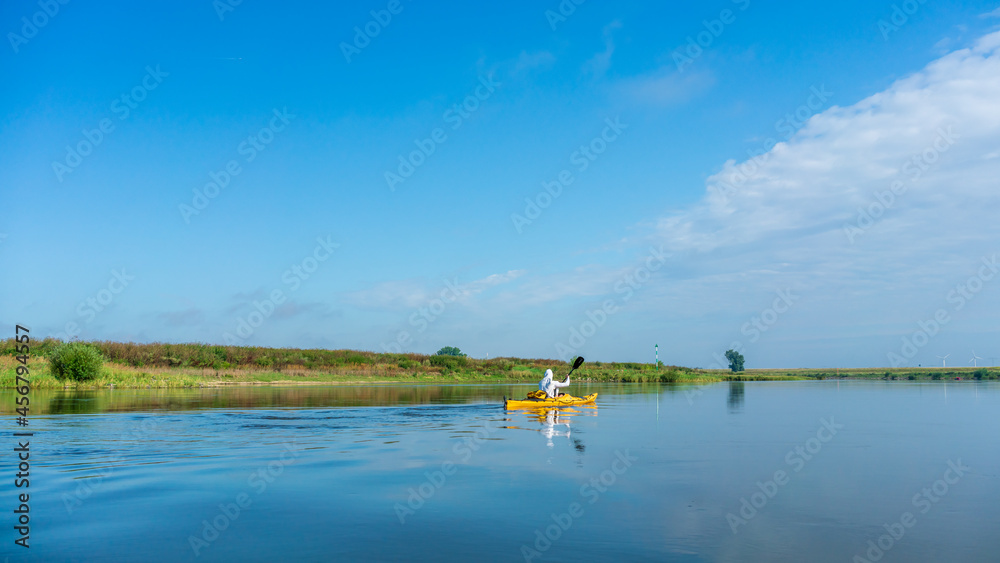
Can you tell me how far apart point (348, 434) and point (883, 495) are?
1318 cm

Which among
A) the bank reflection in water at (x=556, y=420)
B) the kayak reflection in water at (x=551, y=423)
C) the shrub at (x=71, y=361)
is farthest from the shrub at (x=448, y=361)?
the kayak reflection in water at (x=551, y=423)

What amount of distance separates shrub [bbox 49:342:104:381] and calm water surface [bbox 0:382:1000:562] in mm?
17654

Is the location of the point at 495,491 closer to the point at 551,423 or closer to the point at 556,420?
the point at 551,423

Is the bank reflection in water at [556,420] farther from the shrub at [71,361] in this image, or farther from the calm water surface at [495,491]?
the shrub at [71,361]

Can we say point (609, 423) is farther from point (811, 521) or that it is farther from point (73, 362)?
point (73, 362)

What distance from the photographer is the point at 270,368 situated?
5572 cm

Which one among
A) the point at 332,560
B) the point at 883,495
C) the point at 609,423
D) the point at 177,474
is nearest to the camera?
the point at 332,560

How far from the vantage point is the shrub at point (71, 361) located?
119ft

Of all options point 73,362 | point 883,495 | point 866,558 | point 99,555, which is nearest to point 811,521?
point 866,558

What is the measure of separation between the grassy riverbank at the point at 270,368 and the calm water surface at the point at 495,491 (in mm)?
20642

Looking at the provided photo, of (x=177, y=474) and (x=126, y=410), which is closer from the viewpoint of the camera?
(x=177, y=474)

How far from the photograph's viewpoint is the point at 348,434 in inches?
725

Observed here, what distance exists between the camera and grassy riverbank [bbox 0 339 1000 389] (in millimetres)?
39969

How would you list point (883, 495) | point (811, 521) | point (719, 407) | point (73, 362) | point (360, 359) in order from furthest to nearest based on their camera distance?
point (360, 359), point (73, 362), point (719, 407), point (883, 495), point (811, 521)
